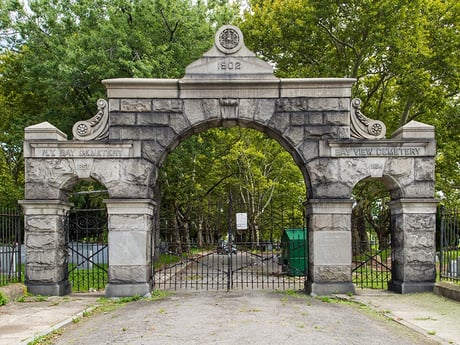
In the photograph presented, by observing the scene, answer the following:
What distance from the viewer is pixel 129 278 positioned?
11.6 meters

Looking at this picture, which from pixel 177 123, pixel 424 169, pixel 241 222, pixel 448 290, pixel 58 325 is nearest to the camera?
pixel 58 325

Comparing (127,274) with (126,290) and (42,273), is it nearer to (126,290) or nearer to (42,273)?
(126,290)

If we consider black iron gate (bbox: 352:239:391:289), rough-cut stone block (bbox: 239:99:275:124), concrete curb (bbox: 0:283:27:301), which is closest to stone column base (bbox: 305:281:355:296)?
black iron gate (bbox: 352:239:391:289)

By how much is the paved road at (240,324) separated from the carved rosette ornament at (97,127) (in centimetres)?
371

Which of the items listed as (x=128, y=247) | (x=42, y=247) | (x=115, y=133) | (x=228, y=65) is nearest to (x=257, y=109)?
(x=228, y=65)

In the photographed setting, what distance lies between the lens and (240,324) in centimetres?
794

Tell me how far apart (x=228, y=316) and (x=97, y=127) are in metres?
5.43

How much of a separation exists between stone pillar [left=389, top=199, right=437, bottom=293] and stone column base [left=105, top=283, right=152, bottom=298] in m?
5.47

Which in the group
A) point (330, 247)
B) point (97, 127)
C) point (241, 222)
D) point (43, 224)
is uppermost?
point (97, 127)

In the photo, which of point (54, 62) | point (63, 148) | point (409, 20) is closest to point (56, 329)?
point (63, 148)

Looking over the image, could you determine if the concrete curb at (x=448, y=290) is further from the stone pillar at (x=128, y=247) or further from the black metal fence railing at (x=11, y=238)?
the black metal fence railing at (x=11, y=238)

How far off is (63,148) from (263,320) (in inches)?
237

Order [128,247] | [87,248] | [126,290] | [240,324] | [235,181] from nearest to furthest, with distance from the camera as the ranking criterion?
[240,324] → [126,290] → [128,247] → [87,248] → [235,181]

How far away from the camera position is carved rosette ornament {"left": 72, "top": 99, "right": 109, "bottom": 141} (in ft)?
39.0
